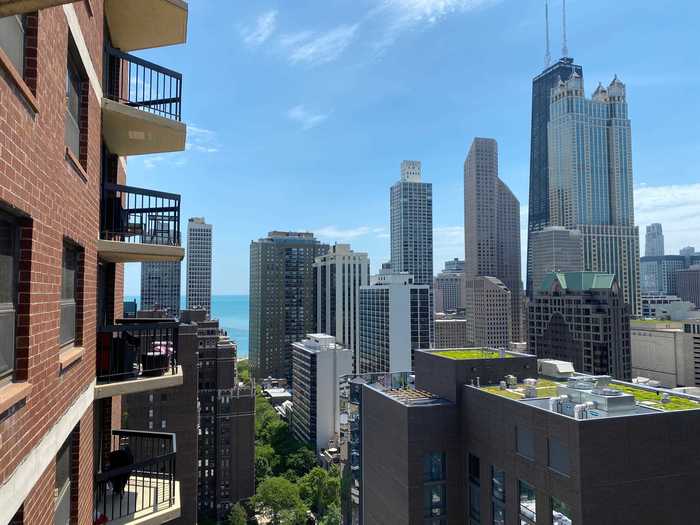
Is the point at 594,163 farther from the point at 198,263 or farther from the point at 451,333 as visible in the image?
the point at 198,263

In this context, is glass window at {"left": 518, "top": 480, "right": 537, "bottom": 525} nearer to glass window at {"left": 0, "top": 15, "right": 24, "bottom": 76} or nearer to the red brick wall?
the red brick wall

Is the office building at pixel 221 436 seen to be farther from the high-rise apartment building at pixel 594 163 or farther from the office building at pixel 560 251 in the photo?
the high-rise apartment building at pixel 594 163

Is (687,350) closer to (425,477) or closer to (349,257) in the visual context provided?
(349,257)

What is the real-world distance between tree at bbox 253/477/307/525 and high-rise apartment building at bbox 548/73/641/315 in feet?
512

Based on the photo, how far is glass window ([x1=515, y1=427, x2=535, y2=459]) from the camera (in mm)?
16984

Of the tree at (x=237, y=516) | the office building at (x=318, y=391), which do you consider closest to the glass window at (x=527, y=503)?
the tree at (x=237, y=516)

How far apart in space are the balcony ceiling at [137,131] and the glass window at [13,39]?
362 cm

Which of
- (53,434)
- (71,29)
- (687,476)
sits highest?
(71,29)

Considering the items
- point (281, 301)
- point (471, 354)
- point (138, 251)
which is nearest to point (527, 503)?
point (471, 354)

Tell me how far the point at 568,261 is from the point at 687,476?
524 ft

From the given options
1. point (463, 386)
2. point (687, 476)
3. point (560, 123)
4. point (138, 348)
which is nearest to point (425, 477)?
point (463, 386)

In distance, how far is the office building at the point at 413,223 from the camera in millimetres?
186250

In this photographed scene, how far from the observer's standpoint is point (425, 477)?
21.0 meters

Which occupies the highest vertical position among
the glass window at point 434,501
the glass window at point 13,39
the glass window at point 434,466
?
the glass window at point 13,39
